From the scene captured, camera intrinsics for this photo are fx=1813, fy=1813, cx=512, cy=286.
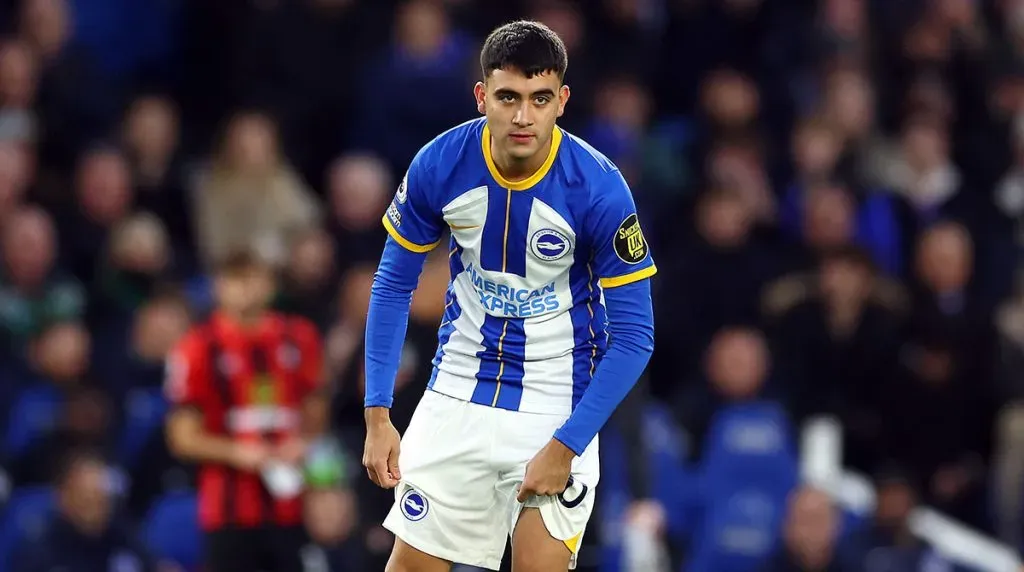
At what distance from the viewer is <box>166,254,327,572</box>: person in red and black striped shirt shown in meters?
8.86

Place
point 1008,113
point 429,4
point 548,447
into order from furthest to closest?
point 1008,113
point 429,4
point 548,447

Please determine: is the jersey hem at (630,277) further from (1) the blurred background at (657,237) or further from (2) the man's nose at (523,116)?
(1) the blurred background at (657,237)

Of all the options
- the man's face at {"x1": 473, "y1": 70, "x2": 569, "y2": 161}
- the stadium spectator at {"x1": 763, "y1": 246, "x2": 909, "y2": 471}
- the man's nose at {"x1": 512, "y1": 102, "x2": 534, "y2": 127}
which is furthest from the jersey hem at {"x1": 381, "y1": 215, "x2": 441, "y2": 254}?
the stadium spectator at {"x1": 763, "y1": 246, "x2": 909, "y2": 471}

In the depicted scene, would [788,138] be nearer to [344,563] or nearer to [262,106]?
[262,106]

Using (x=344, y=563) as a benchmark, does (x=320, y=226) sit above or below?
above

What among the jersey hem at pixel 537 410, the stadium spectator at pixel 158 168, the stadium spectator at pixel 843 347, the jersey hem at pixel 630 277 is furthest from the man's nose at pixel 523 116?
the stadium spectator at pixel 158 168

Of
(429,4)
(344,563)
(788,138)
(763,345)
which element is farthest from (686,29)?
(344,563)

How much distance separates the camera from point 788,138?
487 inches

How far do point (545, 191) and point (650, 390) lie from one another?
5.79m

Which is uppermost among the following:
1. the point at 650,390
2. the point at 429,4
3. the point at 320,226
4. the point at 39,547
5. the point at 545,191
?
the point at 429,4

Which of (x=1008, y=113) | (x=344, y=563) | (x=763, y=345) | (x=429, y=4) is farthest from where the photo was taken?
(x=1008, y=113)

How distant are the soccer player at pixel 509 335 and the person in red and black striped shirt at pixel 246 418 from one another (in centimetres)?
328

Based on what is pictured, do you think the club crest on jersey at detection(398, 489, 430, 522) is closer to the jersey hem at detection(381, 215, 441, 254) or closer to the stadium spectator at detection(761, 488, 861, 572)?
the jersey hem at detection(381, 215, 441, 254)

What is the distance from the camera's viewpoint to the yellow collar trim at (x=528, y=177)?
5.47 meters
